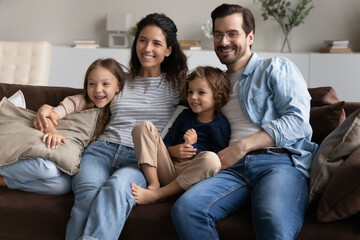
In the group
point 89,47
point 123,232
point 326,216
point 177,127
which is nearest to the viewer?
point 326,216

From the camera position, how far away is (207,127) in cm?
204

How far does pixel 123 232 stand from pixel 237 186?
1.57 feet

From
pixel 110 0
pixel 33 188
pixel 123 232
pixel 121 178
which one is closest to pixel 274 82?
pixel 121 178

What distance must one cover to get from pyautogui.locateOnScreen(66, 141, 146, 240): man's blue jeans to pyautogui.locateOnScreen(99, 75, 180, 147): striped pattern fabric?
0.11 meters

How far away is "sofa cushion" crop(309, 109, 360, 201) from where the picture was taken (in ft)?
5.62

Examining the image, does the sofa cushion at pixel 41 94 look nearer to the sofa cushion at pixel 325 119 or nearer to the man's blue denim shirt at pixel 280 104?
the man's blue denim shirt at pixel 280 104

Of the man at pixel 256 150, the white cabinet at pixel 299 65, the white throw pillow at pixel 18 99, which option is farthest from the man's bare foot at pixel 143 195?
the white cabinet at pixel 299 65

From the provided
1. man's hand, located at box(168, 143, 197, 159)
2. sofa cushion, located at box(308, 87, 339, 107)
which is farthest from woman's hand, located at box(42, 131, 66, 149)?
sofa cushion, located at box(308, 87, 339, 107)

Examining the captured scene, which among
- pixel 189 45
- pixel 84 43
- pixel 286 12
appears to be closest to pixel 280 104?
pixel 189 45

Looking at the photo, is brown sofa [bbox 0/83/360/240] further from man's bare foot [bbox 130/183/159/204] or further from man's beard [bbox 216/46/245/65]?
man's beard [bbox 216/46/245/65]

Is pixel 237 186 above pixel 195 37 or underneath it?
underneath

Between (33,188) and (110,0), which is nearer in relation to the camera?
(33,188)

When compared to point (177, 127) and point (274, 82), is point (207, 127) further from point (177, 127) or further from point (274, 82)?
point (274, 82)

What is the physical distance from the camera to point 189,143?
78.0 inches
